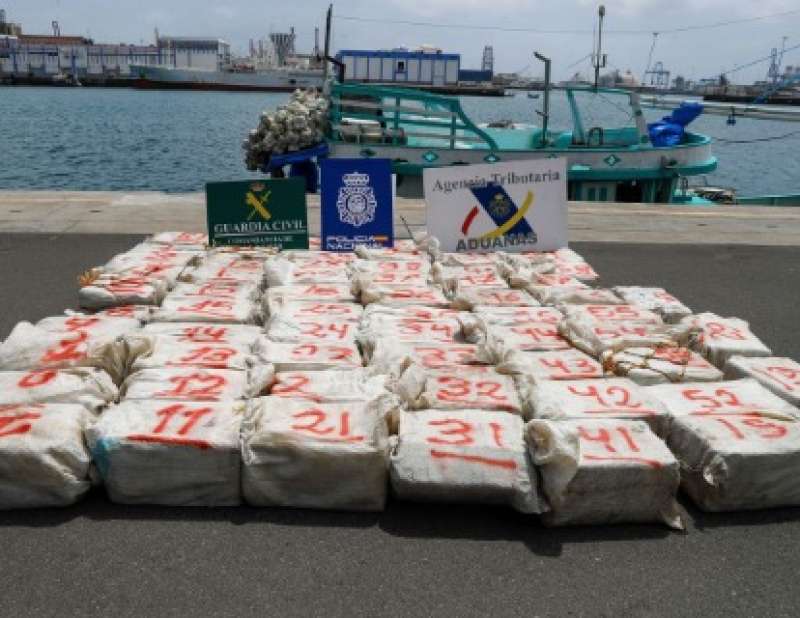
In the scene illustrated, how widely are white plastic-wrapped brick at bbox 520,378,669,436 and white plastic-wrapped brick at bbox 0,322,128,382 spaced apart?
2.29 m

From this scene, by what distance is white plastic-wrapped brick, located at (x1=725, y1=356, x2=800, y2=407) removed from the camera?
431 centimetres

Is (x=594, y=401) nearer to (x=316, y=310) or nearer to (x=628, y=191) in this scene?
(x=316, y=310)

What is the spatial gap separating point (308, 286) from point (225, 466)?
2.71 meters

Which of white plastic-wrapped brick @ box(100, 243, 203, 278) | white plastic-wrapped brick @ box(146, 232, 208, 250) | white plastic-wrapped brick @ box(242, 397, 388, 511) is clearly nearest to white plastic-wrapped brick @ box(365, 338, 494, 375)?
white plastic-wrapped brick @ box(242, 397, 388, 511)

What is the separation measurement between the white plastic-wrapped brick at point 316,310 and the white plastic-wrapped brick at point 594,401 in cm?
161

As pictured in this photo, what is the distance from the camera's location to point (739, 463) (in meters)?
3.54

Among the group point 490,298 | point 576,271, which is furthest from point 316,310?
point 576,271

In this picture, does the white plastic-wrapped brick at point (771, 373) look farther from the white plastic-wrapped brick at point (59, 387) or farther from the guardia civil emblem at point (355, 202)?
the guardia civil emblem at point (355, 202)

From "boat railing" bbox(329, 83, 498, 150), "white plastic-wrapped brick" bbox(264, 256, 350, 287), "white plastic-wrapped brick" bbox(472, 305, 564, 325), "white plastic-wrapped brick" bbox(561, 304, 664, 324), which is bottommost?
"white plastic-wrapped brick" bbox(472, 305, 564, 325)

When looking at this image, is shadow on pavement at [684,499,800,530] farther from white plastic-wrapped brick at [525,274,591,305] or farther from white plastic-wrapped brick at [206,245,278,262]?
white plastic-wrapped brick at [206,245,278,262]

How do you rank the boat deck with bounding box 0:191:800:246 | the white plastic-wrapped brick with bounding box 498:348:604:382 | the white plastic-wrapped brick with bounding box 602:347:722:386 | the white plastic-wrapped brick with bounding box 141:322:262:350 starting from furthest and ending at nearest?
the boat deck with bounding box 0:191:800:246 → the white plastic-wrapped brick with bounding box 141:322:262:350 → the white plastic-wrapped brick with bounding box 602:347:722:386 → the white plastic-wrapped brick with bounding box 498:348:604:382

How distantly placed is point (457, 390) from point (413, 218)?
24.4 ft

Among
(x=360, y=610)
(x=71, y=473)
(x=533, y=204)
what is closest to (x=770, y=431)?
(x=360, y=610)

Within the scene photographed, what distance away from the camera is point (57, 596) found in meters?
2.94
